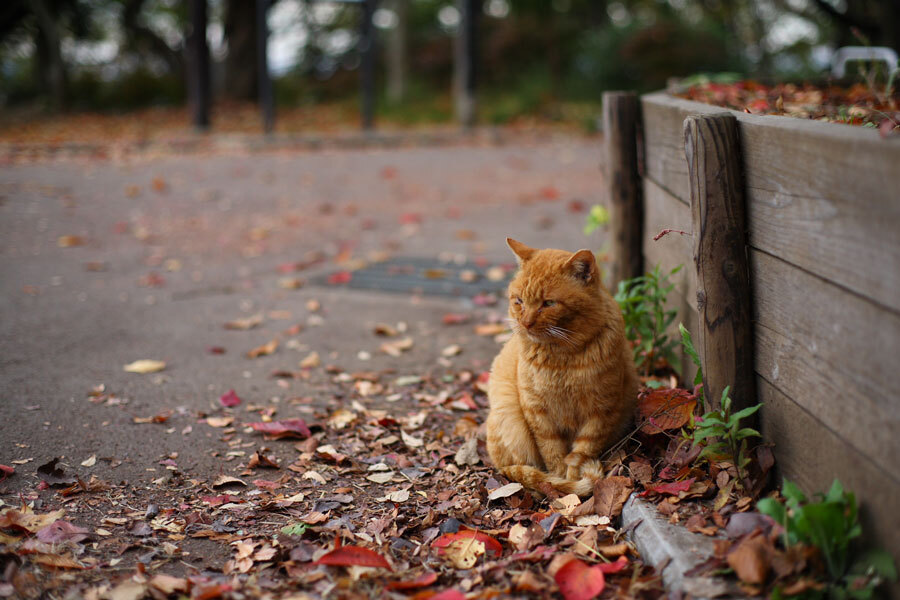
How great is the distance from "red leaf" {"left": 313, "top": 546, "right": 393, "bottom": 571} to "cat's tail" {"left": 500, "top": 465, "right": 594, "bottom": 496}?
769mm

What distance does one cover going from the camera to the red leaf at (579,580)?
2361 millimetres

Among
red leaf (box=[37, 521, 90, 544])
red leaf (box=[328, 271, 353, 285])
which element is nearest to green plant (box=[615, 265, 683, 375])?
red leaf (box=[37, 521, 90, 544])

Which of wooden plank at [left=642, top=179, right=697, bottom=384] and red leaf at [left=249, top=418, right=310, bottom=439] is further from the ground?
wooden plank at [left=642, top=179, right=697, bottom=384]

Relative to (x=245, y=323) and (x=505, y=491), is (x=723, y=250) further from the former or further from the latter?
(x=245, y=323)

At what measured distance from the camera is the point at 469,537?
9.11 feet

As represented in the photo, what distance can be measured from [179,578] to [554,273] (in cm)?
177

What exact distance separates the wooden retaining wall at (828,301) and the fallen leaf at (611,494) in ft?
1.91

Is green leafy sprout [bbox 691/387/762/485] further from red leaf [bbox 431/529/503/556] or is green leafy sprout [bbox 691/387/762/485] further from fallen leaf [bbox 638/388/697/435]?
red leaf [bbox 431/529/503/556]

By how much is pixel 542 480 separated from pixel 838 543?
122cm

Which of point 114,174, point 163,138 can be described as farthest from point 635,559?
point 163,138

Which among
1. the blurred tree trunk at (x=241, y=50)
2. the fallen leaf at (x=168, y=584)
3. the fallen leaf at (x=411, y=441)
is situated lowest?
the fallen leaf at (x=168, y=584)

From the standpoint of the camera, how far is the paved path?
3.78 meters

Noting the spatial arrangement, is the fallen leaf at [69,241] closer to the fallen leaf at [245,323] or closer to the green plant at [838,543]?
the fallen leaf at [245,323]

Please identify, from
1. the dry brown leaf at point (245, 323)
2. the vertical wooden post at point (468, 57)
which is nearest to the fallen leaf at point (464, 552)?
the dry brown leaf at point (245, 323)
